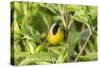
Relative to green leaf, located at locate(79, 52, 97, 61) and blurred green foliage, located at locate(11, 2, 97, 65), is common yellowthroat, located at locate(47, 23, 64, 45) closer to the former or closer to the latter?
blurred green foliage, located at locate(11, 2, 97, 65)

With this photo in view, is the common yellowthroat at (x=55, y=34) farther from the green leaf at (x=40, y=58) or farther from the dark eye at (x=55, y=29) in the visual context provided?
the green leaf at (x=40, y=58)

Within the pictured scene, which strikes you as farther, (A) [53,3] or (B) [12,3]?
(A) [53,3]

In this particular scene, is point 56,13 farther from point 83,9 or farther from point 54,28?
point 83,9

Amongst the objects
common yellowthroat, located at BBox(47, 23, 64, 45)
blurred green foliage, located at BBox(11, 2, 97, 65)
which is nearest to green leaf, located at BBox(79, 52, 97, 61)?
blurred green foliage, located at BBox(11, 2, 97, 65)

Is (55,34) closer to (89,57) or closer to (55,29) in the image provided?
(55,29)

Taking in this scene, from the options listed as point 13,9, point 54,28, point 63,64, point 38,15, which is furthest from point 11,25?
point 63,64
